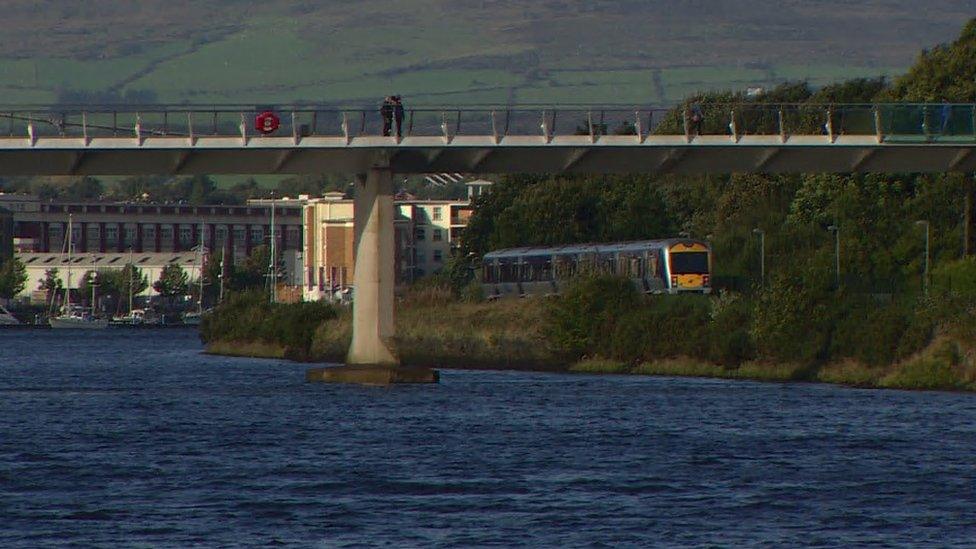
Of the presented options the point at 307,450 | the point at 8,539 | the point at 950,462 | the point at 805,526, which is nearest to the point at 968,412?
the point at 950,462

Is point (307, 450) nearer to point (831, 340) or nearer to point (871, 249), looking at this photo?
point (831, 340)

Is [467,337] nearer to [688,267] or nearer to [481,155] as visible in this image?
[688,267]

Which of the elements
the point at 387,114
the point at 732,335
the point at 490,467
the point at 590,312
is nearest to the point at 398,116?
the point at 387,114

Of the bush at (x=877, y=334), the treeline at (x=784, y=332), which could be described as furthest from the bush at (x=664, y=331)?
the bush at (x=877, y=334)

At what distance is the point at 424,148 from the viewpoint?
10000 cm

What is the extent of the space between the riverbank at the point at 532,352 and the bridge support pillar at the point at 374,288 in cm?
1851

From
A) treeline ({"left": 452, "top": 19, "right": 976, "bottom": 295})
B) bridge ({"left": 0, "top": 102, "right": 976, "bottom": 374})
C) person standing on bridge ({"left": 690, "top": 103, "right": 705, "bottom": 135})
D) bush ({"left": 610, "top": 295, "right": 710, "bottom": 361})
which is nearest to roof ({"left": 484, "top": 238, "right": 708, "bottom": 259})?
treeline ({"left": 452, "top": 19, "right": 976, "bottom": 295})

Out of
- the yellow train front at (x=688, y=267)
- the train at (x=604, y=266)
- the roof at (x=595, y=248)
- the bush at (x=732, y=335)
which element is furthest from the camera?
the roof at (x=595, y=248)

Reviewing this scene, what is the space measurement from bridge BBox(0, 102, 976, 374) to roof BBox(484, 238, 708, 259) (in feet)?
110

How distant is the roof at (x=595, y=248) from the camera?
138 meters

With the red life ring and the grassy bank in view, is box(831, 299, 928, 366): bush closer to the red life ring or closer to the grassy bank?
the grassy bank

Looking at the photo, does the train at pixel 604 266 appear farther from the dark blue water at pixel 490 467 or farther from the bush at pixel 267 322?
the dark blue water at pixel 490 467

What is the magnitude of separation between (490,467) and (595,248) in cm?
8351

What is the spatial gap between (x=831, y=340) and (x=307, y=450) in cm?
4335
